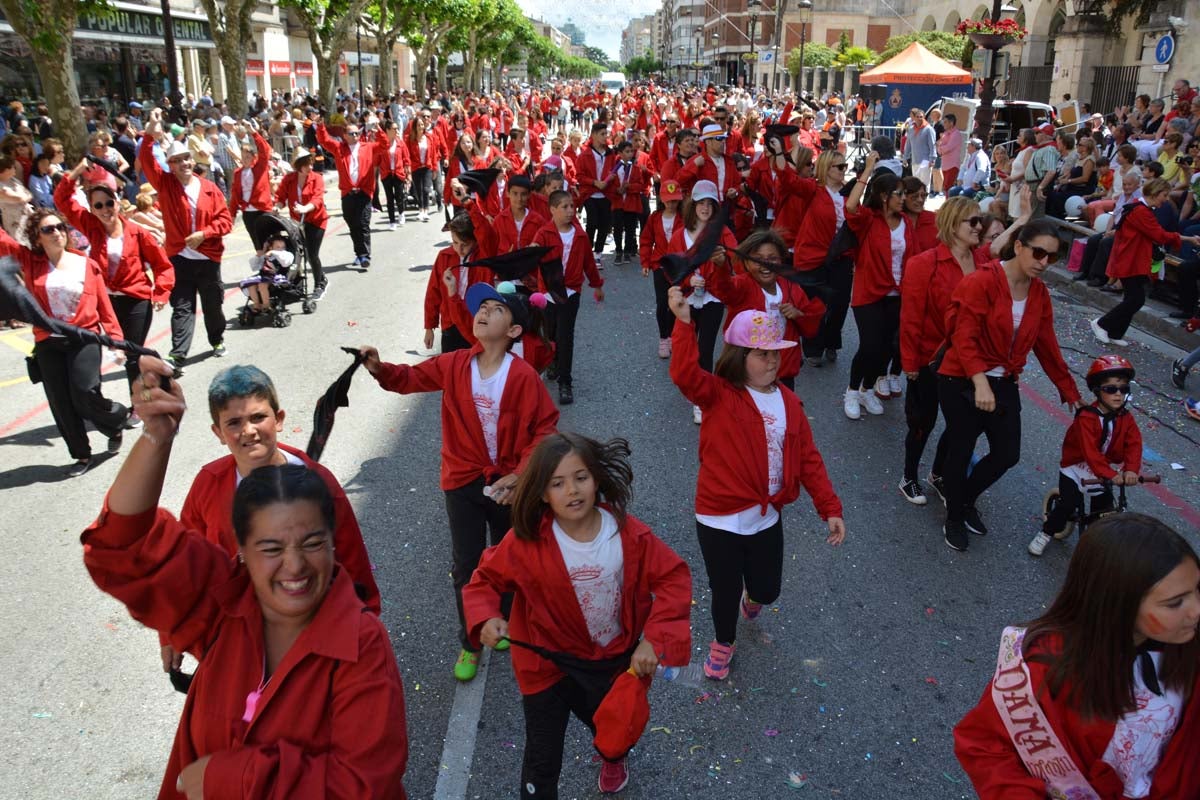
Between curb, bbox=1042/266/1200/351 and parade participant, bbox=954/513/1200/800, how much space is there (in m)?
8.73

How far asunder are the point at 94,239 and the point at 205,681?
5.73 meters

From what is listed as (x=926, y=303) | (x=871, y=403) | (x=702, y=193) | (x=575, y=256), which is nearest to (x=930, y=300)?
(x=926, y=303)

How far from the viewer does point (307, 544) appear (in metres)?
2.14

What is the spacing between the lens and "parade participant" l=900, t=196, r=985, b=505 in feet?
18.3

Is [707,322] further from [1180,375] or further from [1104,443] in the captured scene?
[1180,375]

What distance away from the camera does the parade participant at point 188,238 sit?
26.3 feet

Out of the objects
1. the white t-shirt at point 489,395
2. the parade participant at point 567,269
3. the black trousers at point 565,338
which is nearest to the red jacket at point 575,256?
the parade participant at point 567,269

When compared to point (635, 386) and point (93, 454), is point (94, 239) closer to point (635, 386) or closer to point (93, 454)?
point (93, 454)

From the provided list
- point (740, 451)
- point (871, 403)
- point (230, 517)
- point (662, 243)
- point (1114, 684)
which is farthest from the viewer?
point (662, 243)

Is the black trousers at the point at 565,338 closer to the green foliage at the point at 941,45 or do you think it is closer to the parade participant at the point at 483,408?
the parade participant at the point at 483,408

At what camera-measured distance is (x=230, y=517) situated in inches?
110

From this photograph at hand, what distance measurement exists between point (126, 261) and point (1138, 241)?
896 centimetres

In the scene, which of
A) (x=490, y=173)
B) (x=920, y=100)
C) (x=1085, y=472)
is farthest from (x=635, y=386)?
(x=920, y=100)

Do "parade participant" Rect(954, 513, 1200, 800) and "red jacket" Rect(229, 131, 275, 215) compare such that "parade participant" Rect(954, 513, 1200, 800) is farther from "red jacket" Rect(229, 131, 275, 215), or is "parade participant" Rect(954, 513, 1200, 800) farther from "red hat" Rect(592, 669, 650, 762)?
"red jacket" Rect(229, 131, 275, 215)
